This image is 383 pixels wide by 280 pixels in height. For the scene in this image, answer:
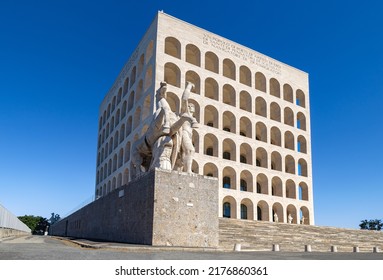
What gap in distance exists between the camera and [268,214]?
132 ft

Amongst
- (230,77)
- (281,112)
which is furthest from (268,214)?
(230,77)

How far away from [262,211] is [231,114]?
11.0 meters

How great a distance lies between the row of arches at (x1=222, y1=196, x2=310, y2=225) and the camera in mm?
38375

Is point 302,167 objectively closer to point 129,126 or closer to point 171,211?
point 129,126

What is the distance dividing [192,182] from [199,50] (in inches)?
1119

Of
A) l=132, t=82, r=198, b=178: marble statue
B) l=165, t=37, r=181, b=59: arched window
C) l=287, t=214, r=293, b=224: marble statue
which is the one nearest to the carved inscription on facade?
l=165, t=37, r=181, b=59: arched window

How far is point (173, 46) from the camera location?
40219 mm

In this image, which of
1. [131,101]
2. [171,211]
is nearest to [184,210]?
[171,211]

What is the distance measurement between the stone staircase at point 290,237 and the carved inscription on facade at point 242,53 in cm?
2275

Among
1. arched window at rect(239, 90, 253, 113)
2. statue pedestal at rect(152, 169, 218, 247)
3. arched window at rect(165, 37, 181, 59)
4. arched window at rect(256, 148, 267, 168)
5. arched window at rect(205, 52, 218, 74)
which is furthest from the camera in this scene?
arched window at rect(239, 90, 253, 113)

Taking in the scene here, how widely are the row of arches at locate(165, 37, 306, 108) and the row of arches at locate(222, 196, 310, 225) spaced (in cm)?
1240

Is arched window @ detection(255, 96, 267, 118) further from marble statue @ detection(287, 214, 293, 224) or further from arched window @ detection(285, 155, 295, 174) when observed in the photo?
marble statue @ detection(287, 214, 293, 224)

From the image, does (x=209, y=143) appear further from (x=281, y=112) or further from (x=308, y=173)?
(x=308, y=173)

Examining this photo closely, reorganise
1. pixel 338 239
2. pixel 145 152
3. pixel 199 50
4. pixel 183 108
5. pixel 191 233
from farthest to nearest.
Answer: pixel 199 50 < pixel 338 239 < pixel 145 152 < pixel 183 108 < pixel 191 233
